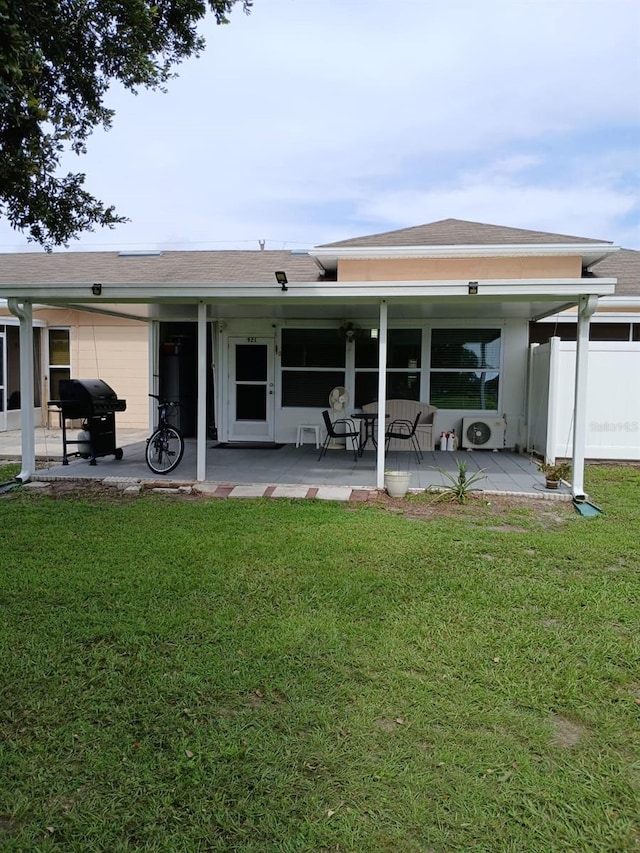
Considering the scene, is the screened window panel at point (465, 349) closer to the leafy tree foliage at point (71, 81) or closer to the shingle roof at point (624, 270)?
the shingle roof at point (624, 270)

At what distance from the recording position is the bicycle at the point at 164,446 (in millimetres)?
8344

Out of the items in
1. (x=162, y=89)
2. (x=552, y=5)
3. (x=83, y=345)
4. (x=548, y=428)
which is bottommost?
(x=548, y=428)

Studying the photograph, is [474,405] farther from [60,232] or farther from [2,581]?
[2,581]

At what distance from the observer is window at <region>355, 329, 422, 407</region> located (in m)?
11.2

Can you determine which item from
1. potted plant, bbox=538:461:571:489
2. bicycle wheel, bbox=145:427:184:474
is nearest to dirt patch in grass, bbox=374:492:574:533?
potted plant, bbox=538:461:571:489

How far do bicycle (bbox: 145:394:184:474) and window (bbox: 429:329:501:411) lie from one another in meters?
4.89

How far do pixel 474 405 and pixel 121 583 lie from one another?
8.15 m

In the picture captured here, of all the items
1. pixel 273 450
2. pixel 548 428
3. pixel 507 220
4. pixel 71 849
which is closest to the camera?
pixel 71 849

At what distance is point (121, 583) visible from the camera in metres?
4.27

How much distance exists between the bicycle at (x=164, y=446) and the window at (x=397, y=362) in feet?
13.5

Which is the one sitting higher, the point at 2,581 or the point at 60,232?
the point at 60,232

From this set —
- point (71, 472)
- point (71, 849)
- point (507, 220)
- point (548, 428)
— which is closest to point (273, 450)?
point (71, 472)

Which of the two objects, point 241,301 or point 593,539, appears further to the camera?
point 241,301

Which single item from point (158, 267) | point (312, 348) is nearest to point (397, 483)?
point (312, 348)
